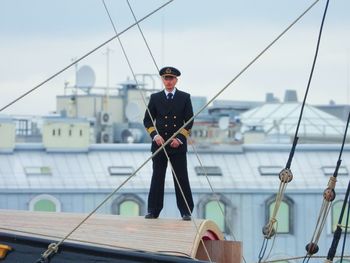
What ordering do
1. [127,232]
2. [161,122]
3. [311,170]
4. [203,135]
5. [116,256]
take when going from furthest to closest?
1. [203,135]
2. [311,170]
3. [161,122]
4. [127,232]
5. [116,256]

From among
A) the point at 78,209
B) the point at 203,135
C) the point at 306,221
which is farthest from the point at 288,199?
the point at 203,135

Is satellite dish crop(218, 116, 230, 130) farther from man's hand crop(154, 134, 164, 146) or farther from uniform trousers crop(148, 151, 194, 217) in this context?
man's hand crop(154, 134, 164, 146)

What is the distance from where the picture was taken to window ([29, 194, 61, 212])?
161ft

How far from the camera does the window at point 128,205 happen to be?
49094 mm

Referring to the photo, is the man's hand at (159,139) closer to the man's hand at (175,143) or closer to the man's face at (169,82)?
the man's hand at (175,143)

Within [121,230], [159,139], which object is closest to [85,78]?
[159,139]

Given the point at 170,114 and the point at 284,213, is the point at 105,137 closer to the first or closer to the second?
the point at 284,213

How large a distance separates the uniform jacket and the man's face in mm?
74

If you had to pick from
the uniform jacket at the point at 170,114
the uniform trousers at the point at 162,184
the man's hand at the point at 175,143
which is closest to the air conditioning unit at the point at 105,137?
the uniform trousers at the point at 162,184

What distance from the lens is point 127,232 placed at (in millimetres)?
15797

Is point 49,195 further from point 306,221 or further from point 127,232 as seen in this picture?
point 127,232

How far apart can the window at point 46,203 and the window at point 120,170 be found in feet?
6.35

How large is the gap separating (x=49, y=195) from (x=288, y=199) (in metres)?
7.35

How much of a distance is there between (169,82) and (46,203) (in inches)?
1270
